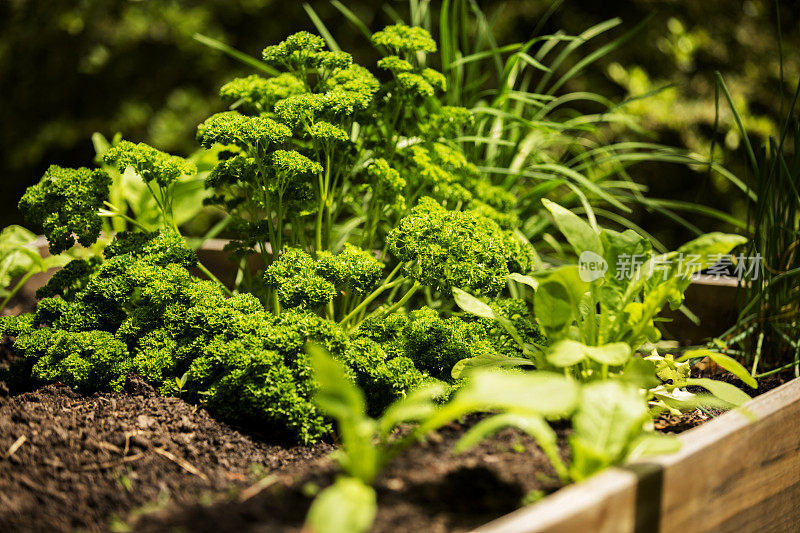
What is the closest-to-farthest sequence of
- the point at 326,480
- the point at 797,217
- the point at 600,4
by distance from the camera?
the point at 326,480 → the point at 797,217 → the point at 600,4

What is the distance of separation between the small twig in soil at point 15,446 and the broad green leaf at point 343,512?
66 centimetres

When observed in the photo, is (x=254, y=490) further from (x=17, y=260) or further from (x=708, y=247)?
(x=17, y=260)

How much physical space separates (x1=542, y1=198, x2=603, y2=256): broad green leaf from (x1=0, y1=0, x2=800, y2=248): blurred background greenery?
8.44 ft

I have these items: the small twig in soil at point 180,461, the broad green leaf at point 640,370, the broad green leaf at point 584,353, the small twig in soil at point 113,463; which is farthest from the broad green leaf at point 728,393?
the small twig in soil at point 113,463

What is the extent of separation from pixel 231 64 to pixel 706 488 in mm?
3798

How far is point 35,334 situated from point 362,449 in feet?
3.05

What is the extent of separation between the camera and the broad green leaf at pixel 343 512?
637mm

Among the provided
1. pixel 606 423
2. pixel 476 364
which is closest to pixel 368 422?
pixel 606 423

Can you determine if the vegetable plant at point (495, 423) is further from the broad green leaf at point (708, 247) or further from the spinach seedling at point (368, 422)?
the broad green leaf at point (708, 247)

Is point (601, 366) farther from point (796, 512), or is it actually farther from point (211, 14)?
point (211, 14)

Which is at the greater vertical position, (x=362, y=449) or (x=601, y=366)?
(x=362, y=449)

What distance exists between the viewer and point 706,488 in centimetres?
89

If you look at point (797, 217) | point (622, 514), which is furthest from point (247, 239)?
point (797, 217)

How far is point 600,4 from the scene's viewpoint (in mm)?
3801
